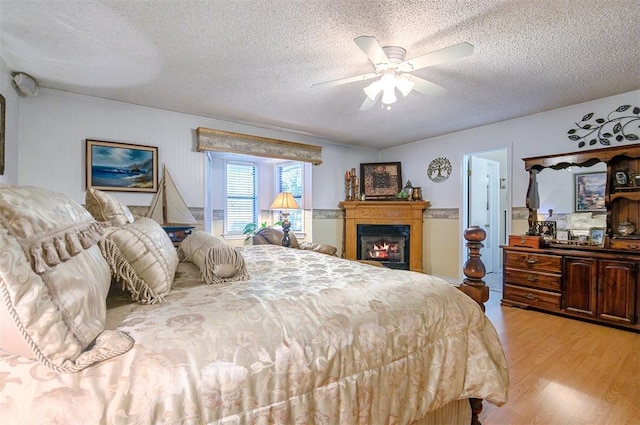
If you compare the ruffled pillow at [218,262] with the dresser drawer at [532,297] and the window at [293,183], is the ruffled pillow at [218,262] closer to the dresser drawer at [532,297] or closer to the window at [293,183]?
the dresser drawer at [532,297]

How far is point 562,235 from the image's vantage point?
3516 mm

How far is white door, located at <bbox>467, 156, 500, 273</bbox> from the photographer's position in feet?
15.8

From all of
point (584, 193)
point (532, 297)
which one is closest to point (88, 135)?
point (532, 297)

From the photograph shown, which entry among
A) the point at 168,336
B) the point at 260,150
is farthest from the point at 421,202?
the point at 168,336

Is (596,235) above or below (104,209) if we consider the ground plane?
below

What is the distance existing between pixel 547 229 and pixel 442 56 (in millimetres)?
2812

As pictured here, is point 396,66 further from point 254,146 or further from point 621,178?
point 621,178

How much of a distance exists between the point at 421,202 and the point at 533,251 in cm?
179

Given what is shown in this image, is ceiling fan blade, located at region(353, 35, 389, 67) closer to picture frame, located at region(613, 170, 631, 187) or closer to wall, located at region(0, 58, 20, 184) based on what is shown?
wall, located at region(0, 58, 20, 184)

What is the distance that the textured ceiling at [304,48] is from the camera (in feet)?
6.05

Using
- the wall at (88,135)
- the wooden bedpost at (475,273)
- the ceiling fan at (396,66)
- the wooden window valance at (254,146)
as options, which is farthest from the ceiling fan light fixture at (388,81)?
the wall at (88,135)

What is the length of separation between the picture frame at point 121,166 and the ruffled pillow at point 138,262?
2524mm

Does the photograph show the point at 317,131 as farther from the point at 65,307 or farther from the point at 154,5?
the point at 65,307

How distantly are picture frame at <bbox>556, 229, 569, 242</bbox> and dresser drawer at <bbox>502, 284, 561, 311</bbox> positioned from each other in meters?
0.64
